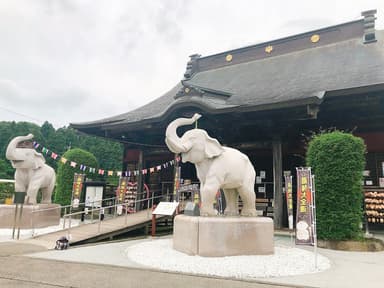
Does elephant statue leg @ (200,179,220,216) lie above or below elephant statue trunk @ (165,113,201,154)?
below

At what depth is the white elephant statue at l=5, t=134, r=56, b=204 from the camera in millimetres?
9992

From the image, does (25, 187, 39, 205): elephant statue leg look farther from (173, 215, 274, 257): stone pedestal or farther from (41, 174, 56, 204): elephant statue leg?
(173, 215, 274, 257): stone pedestal

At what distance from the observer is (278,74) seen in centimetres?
1318

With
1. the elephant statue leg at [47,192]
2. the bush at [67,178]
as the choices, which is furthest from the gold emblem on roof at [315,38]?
the elephant statue leg at [47,192]

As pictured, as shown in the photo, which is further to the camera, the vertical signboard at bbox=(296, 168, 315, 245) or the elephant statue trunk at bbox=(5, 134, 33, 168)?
the elephant statue trunk at bbox=(5, 134, 33, 168)

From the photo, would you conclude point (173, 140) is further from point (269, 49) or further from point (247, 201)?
point (269, 49)

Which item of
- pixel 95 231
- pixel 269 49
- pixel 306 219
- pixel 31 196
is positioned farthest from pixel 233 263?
pixel 269 49

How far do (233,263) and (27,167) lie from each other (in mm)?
8063

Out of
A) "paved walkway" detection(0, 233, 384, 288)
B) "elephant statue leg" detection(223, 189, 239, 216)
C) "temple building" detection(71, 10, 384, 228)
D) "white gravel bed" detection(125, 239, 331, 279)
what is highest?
"temple building" detection(71, 10, 384, 228)

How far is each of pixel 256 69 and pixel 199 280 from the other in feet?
40.3

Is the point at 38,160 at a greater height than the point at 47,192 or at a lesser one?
greater

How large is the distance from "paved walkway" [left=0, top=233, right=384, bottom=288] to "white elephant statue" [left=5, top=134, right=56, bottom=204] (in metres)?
4.02

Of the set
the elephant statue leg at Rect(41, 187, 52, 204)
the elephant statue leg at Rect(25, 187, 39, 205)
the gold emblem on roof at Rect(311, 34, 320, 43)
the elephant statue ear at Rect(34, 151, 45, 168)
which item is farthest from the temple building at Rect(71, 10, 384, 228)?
the elephant statue leg at Rect(25, 187, 39, 205)

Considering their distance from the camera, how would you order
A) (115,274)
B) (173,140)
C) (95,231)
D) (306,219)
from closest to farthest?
1. (115,274)
2. (306,219)
3. (173,140)
4. (95,231)
